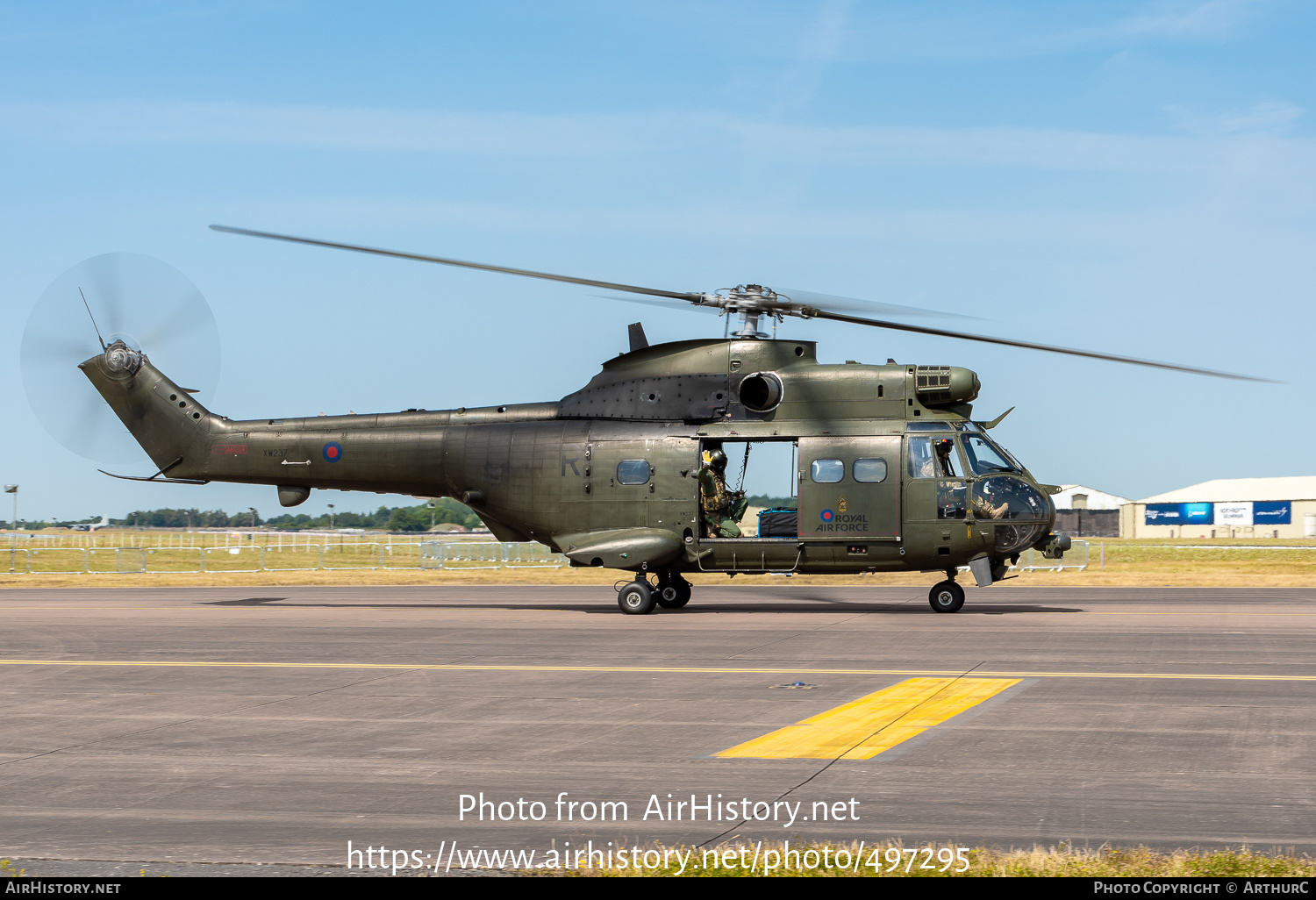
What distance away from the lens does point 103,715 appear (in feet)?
37.9

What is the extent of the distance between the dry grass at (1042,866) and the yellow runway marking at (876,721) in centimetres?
297

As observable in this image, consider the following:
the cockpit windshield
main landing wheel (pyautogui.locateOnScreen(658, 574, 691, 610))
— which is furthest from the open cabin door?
main landing wheel (pyautogui.locateOnScreen(658, 574, 691, 610))

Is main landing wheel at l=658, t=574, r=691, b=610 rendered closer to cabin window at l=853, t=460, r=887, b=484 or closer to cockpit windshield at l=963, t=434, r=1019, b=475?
cabin window at l=853, t=460, r=887, b=484

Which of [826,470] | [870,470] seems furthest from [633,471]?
[870,470]

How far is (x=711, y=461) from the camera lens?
78.4 ft

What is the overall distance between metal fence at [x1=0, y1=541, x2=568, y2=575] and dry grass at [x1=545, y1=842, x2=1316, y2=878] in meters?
35.8

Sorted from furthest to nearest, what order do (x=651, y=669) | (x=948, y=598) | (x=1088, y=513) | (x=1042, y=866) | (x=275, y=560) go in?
(x=1088, y=513)
(x=275, y=560)
(x=948, y=598)
(x=651, y=669)
(x=1042, y=866)

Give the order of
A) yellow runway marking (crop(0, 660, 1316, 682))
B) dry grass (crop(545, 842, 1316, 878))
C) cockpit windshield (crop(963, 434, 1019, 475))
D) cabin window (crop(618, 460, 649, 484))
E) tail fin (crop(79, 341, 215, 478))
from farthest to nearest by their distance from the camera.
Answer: tail fin (crop(79, 341, 215, 478)) < cabin window (crop(618, 460, 649, 484)) < cockpit windshield (crop(963, 434, 1019, 475)) < yellow runway marking (crop(0, 660, 1316, 682)) < dry grass (crop(545, 842, 1316, 878))

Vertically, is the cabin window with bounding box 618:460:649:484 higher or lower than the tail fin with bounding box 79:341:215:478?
lower

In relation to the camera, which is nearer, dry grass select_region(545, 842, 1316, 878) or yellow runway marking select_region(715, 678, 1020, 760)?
dry grass select_region(545, 842, 1316, 878)

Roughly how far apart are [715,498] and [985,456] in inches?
207

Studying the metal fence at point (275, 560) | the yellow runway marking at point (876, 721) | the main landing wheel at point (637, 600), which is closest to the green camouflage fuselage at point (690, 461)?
the main landing wheel at point (637, 600)

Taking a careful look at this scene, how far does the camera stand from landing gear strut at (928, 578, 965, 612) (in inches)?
909

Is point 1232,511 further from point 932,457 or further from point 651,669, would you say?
point 651,669
